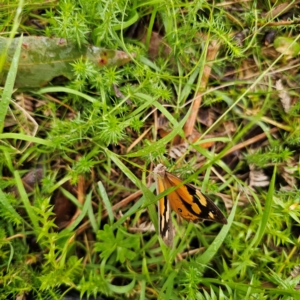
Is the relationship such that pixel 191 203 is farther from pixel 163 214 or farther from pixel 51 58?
pixel 51 58

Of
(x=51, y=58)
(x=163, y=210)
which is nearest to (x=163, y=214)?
(x=163, y=210)

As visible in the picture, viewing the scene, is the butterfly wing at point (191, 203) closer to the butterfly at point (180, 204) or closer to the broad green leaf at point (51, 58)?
the butterfly at point (180, 204)

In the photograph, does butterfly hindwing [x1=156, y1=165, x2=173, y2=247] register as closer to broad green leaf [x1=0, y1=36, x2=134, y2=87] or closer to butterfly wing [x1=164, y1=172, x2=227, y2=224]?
butterfly wing [x1=164, y1=172, x2=227, y2=224]

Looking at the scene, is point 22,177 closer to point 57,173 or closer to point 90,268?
point 57,173

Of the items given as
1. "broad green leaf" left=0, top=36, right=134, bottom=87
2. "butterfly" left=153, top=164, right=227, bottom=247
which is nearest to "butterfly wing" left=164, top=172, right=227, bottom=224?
"butterfly" left=153, top=164, right=227, bottom=247

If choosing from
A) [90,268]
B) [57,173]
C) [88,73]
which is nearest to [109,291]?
[90,268]

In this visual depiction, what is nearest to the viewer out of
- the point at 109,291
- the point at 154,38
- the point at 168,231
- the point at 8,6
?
the point at 168,231

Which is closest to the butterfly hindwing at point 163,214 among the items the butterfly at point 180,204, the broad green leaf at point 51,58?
the butterfly at point 180,204
